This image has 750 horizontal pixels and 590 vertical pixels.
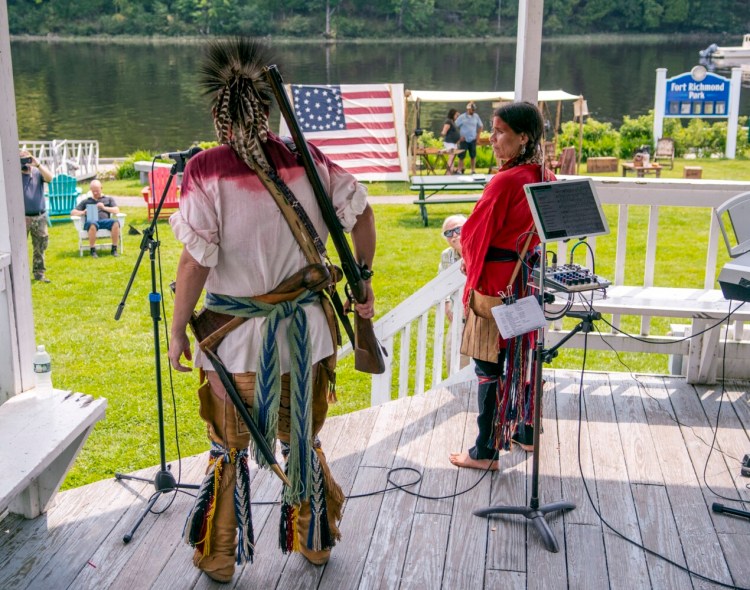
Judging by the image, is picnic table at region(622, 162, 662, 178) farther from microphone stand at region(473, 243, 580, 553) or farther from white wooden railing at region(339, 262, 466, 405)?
microphone stand at region(473, 243, 580, 553)

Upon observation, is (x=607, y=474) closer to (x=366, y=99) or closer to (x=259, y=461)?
(x=259, y=461)

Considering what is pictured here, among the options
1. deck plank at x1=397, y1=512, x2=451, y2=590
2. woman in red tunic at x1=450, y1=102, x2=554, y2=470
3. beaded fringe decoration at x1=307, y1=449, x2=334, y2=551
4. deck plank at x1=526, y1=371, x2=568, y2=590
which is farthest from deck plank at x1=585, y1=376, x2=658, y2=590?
beaded fringe decoration at x1=307, y1=449, x2=334, y2=551

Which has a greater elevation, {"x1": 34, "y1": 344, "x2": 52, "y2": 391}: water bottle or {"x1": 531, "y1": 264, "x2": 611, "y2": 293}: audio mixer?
{"x1": 531, "y1": 264, "x2": 611, "y2": 293}: audio mixer

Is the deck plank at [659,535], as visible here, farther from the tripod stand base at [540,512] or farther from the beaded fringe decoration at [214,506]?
the beaded fringe decoration at [214,506]

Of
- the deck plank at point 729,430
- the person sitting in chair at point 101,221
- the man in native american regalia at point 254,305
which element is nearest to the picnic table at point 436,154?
the person sitting in chair at point 101,221

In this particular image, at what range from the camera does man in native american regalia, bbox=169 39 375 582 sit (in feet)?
8.33

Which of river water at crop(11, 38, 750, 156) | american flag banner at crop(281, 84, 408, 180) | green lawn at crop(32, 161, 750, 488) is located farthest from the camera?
river water at crop(11, 38, 750, 156)

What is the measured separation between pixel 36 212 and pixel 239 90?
7.46 metres

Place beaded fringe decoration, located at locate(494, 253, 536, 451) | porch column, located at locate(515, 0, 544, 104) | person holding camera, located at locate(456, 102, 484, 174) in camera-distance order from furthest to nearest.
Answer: person holding camera, located at locate(456, 102, 484, 174), porch column, located at locate(515, 0, 544, 104), beaded fringe decoration, located at locate(494, 253, 536, 451)

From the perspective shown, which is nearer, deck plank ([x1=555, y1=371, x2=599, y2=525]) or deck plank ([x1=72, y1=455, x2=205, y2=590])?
deck plank ([x1=72, y1=455, x2=205, y2=590])

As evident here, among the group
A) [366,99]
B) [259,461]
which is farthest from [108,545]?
[366,99]

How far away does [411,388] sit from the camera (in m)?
6.62

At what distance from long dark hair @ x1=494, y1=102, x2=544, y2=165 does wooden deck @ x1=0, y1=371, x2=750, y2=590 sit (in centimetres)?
120

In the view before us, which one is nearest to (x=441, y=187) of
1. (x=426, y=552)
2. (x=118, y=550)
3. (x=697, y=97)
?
(x=697, y=97)
